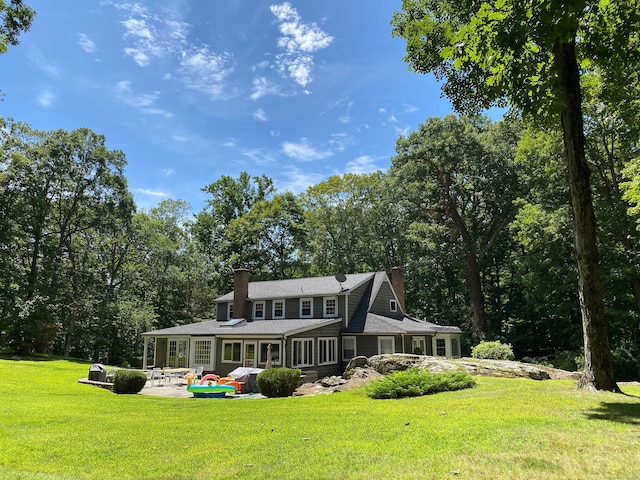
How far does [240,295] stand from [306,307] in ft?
16.2

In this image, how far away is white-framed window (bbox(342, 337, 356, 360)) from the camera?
25.9 metres

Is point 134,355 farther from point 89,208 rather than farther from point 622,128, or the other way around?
point 622,128

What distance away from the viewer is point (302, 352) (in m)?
23.6

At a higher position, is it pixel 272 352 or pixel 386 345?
pixel 386 345

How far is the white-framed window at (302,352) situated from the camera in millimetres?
23141

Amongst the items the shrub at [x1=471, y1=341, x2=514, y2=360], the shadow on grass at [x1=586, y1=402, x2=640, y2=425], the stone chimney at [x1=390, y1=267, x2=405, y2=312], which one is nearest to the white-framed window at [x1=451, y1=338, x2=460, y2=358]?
the shrub at [x1=471, y1=341, x2=514, y2=360]

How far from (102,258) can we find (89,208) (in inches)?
209

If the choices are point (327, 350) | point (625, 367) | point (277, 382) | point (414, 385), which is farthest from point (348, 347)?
point (625, 367)

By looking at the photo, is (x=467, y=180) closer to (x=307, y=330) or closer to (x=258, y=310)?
(x=258, y=310)

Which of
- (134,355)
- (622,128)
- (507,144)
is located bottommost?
(134,355)

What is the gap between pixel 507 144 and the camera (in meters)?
34.6

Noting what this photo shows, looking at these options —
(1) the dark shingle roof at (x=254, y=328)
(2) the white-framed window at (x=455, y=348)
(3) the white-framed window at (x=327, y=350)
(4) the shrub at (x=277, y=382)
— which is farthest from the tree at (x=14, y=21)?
(2) the white-framed window at (x=455, y=348)

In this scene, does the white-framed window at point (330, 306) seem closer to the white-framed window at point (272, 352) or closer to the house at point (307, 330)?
the house at point (307, 330)

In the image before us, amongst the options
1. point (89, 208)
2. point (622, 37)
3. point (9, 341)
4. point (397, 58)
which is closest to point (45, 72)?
point (397, 58)
